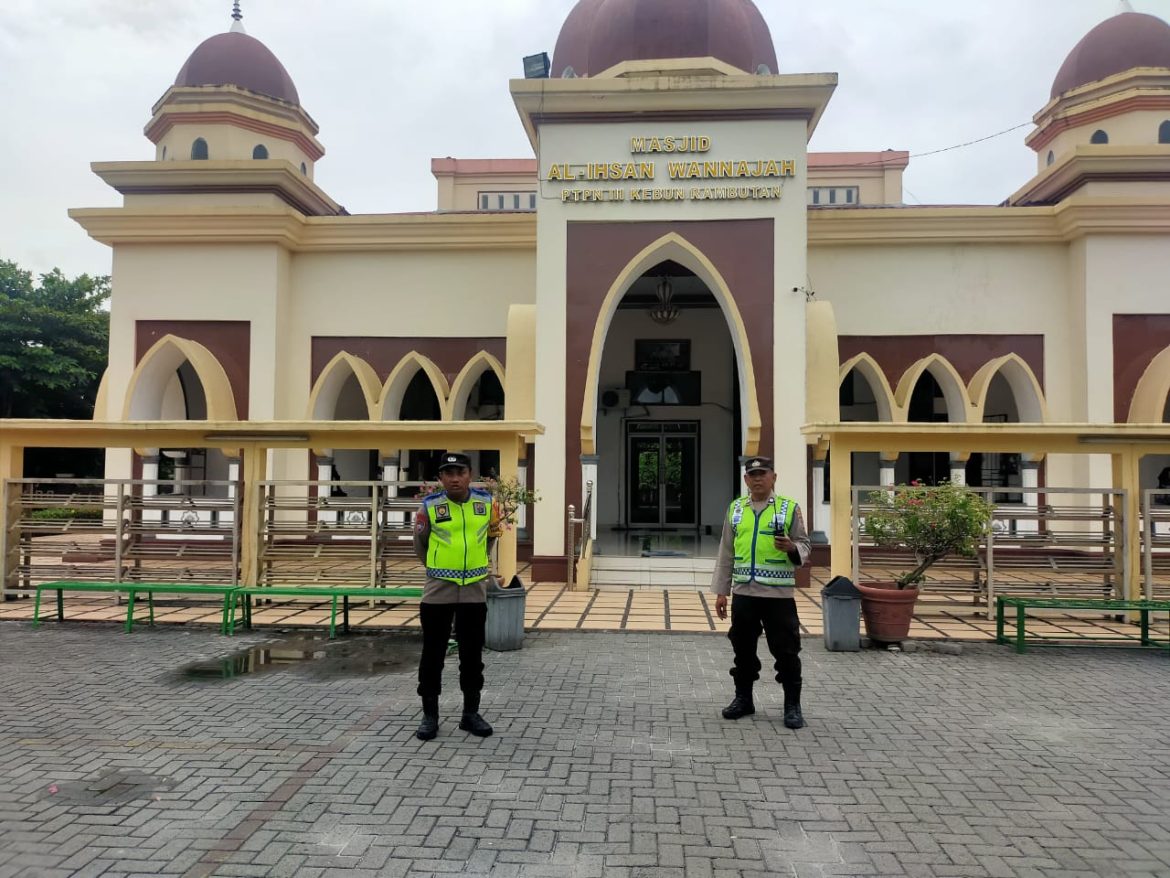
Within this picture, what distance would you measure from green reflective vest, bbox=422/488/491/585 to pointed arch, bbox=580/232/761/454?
6384 millimetres

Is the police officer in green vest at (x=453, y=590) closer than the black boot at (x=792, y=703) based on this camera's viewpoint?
Yes

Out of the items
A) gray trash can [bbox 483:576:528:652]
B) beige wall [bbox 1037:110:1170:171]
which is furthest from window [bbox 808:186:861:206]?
gray trash can [bbox 483:576:528:652]

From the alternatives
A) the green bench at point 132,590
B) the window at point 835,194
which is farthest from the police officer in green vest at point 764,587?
the window at point 835,194

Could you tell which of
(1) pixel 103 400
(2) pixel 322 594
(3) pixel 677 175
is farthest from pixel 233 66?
(2) pixel 322 594

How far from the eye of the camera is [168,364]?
13516mm

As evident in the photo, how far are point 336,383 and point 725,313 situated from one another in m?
7.22

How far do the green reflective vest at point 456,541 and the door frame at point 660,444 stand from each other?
1116 centimetres

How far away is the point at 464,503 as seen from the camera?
4.74 metres

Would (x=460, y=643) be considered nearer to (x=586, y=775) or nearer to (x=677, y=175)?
(x=586, y=775)

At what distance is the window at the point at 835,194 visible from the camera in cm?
2172

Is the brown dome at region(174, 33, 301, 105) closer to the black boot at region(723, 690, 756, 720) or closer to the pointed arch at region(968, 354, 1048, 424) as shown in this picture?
the pointed arch at region(968, 354, 1048, 424)

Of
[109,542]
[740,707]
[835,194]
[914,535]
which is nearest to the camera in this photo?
[740,707]

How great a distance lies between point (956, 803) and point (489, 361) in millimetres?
10843

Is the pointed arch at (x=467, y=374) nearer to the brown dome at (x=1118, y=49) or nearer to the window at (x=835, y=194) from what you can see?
the window at (x=835, y=194)
